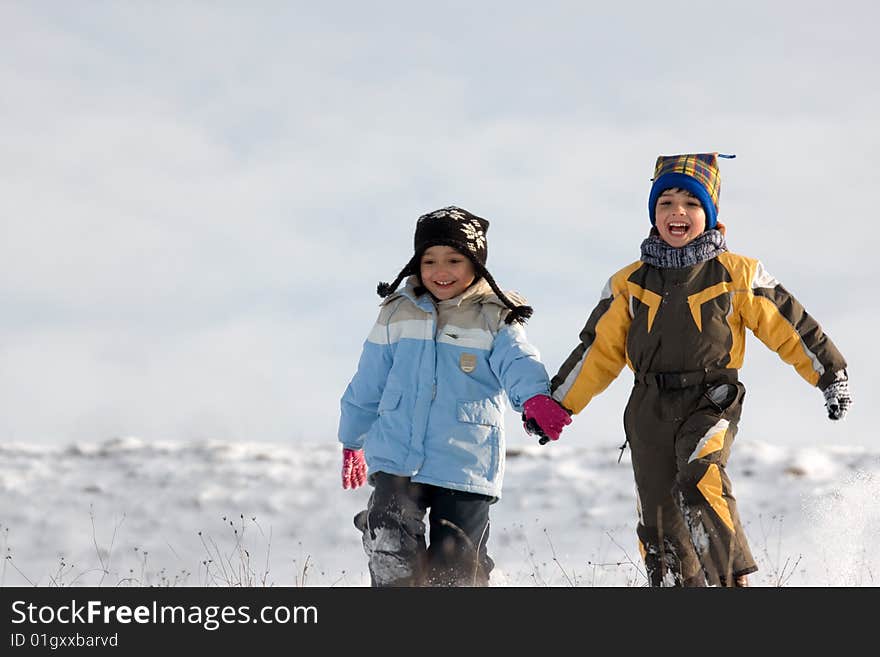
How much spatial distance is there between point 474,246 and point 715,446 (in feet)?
5.49

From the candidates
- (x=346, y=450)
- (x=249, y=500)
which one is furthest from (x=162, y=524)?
(x=346, y=450)

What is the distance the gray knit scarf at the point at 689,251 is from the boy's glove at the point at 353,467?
1908mm

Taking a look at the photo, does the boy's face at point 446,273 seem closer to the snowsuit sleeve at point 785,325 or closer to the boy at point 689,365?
the boy at point 689,365

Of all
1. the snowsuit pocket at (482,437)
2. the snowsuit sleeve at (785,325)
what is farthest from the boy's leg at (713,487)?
the snowsuit pocket at (482,437)

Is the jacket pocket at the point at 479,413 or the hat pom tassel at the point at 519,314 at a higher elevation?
the hat pom tassel at the point at 519,314

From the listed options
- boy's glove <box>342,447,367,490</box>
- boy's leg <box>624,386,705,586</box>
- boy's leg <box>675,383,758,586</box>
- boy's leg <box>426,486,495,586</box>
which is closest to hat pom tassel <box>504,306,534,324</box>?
boy's leg <box>624,386,705,586</box>

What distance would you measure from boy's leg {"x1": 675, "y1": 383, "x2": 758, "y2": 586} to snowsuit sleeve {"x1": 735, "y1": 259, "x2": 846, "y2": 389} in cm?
33

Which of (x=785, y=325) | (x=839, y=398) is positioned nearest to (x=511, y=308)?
(x=785, y=325)

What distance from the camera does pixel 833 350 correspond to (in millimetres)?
4863

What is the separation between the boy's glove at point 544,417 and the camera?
4969mm

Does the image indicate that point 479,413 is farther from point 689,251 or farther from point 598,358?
point 689,251

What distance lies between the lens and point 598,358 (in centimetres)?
512

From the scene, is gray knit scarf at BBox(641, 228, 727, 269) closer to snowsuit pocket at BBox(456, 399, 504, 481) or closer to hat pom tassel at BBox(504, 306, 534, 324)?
hat pom tassel at BBox(504, 306, 534, 324)

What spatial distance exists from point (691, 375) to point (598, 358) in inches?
19.2
